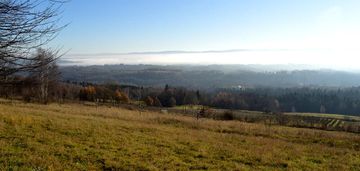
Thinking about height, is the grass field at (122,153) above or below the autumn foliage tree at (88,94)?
above

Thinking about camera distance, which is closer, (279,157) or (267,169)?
(267,169)

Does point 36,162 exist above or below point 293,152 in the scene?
above

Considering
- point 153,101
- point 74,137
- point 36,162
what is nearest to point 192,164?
point 36,162

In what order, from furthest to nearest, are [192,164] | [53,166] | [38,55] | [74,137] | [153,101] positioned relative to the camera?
1. [153,101]
2. [74,137]
3. [192,164]
4. [53,166]
5. [38,55]

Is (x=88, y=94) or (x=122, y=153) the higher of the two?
(x=122, y=153)

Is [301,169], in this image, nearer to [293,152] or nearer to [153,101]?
[293,152]

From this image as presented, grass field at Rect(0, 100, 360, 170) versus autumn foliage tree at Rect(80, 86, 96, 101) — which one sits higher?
grass field at Rect(0, 100, 360, 170)

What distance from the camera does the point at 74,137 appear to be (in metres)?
16.0

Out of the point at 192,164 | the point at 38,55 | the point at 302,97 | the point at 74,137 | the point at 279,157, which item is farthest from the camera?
the point at 302,97

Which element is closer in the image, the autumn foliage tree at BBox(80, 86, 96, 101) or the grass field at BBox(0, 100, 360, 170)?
the grass field at BBox(0, 100, 360, 170)

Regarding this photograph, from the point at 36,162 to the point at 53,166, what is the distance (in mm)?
639

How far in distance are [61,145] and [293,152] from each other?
9.68 m

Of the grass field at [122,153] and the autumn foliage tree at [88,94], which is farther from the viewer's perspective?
the autumn foliage tree at [88,94]

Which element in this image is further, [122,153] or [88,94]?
[88,94]
